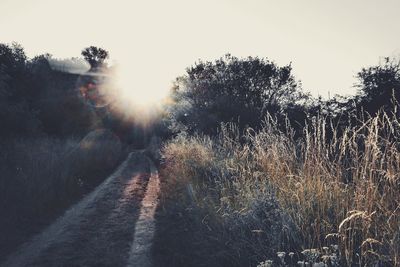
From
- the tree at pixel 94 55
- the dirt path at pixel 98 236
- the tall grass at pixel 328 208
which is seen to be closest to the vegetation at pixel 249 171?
the tall grass at pixel 328 208

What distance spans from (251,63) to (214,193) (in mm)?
23283

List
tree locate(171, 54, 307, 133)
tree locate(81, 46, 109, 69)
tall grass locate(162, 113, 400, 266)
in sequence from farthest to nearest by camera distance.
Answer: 1. tree locate(81, 46, 109, 69)
2. tree locate(171, 54, 307, 133)
3. tall grass locate(162, 113, 400, 266)

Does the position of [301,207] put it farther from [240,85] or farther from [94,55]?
[94,55]

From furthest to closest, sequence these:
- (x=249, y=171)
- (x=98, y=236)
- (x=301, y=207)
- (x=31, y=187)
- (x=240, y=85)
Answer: (x=240, y=85) → (x=31, y=187) → (x=98, y=236) → (x=249, y=171) → (x=301, y=207)

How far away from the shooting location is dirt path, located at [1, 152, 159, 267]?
6.01 metres

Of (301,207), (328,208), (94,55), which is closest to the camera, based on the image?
(328,208)

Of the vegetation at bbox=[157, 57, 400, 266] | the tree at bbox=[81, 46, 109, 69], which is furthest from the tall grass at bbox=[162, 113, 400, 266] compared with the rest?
the tree at bbox=[81, 46, 109, 69]

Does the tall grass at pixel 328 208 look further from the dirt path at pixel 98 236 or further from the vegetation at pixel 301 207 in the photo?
the dirt path at pixel 98 236

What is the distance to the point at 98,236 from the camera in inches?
289

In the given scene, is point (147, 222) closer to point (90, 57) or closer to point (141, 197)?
point (141, 197)

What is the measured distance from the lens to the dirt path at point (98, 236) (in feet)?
19.7

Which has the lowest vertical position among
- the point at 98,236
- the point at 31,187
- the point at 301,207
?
the point at 98,236

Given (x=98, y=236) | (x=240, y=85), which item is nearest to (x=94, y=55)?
(x=240, y=85)

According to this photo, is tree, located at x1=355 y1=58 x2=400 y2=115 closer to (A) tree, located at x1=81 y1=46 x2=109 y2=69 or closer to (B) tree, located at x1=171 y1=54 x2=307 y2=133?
(B) tree, located at x1=171 y1=54 x2=307 y2=133
